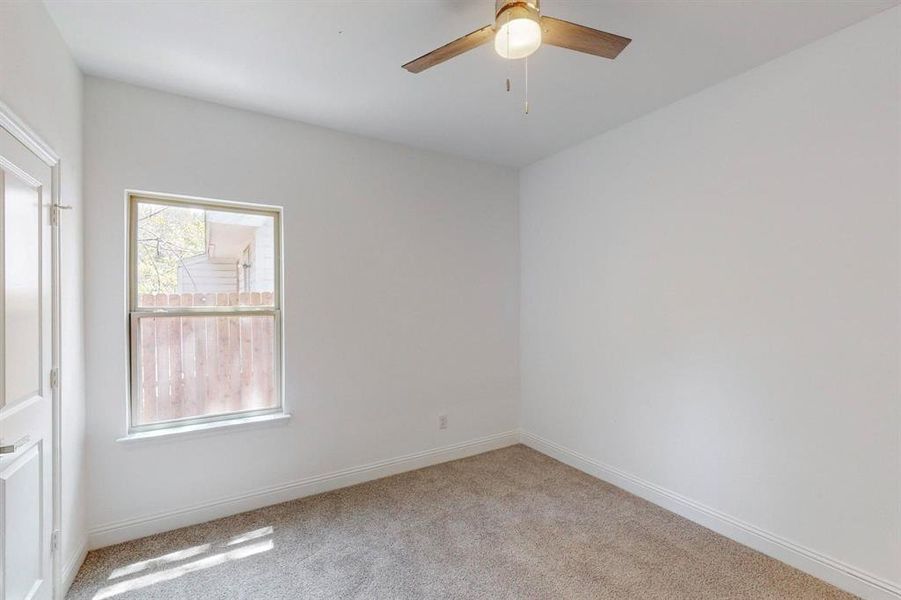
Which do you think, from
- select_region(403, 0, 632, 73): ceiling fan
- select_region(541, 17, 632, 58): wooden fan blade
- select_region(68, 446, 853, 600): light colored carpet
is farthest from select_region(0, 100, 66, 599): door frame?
select_region(541, 17, 632, 58): wooden fan blade

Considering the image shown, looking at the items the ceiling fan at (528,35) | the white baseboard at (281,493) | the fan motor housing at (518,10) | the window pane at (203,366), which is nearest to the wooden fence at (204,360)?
the window pane at (203,366)

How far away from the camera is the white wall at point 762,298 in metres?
1.93

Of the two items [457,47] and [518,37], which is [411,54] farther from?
[518,37]

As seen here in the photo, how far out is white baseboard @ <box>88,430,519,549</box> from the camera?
2.41 m

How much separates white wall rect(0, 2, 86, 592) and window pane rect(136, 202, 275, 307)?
356mm

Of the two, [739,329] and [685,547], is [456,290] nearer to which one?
[739,329]

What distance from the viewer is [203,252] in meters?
2.73

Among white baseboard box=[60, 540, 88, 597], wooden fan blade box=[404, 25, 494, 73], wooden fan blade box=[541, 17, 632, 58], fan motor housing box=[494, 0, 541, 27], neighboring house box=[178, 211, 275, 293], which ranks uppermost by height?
fan motor housing box=[494, 0, 541, 27]

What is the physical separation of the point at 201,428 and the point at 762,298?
346 centimetres

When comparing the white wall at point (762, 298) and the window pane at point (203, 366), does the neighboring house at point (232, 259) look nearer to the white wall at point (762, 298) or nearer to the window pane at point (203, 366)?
the window pane at point (203, 366)

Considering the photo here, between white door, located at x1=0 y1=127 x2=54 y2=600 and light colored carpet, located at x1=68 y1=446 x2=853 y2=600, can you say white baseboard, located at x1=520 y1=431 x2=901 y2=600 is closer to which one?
light colored carpet, located at x1=68 y1=446 x2=853 y2=600

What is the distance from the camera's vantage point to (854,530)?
6.49 feet

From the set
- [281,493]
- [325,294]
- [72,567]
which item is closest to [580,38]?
[325,294]

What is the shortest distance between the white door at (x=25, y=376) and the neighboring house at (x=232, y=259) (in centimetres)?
87
